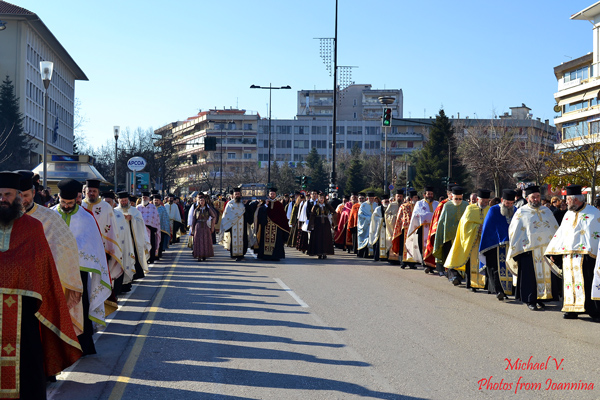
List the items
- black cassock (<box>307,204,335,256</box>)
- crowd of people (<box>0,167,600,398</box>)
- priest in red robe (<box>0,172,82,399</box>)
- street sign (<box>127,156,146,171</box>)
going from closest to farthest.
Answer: priest in red robe (<box>0,172,82,399</box>), crowd of people (<box>0,167,600,398</box>), black cassock (<box>307,204,335,256</box>), street sign (<box>127,156,146,171</box>)

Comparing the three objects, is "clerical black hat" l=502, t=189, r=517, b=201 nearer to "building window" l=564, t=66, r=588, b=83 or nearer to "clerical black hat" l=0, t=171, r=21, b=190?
"clerical black hat" l=0, t=171, r=21, b=190

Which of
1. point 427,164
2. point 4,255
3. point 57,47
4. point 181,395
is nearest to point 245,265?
point 181,395

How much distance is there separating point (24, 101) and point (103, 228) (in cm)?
6634

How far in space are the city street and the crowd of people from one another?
0.60 m

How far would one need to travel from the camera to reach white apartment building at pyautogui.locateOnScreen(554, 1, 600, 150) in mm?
66812

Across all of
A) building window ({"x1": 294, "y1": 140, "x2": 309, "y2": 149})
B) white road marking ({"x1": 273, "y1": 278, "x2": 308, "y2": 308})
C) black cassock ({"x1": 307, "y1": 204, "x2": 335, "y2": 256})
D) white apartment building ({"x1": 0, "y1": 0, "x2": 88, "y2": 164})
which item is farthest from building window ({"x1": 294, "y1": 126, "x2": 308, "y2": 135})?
white road marking ({"x1": 273, "y1": 278, "x2": 308, "y2": 308})

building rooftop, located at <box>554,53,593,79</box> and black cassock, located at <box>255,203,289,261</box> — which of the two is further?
building rooftop, located at <box>554,53,593,79</box>

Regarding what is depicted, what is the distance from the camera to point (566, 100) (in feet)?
240

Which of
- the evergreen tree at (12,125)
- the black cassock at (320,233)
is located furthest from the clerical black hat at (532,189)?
the evergreen tree at (12,125)

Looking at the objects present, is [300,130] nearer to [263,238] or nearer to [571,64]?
[571,64]

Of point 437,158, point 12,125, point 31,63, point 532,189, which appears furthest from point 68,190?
point 31,63

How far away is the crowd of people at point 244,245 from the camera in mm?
5602

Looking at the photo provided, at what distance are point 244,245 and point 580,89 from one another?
2173 inches

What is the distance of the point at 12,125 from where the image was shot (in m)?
62.6
